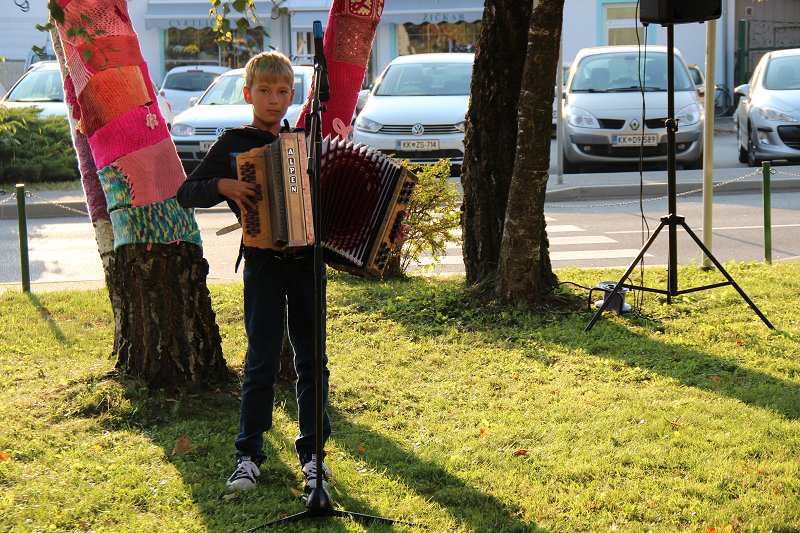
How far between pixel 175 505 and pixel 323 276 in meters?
1.26

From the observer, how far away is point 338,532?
13.5 ft

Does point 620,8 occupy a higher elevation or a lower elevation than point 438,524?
higher

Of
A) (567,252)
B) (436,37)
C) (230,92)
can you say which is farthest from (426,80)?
(436,37)

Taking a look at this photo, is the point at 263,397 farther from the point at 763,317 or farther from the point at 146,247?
the point at 763,317

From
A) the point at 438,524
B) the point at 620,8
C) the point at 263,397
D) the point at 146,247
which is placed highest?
the point at 620,8

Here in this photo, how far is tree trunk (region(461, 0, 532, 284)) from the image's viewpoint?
308 inches

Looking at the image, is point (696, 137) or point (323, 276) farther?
point (696, 137)

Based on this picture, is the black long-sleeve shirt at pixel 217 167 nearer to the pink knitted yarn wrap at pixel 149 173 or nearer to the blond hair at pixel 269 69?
the blond hair at pixel 269 69

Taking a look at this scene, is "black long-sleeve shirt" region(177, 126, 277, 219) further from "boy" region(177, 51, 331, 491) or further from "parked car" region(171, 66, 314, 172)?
"parked car" region(171, 66, 314, 172)

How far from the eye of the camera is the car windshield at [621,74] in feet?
53.2

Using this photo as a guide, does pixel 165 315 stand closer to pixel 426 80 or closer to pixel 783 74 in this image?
pixel 426 80

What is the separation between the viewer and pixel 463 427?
5.35 m

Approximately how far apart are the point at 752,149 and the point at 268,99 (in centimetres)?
1417

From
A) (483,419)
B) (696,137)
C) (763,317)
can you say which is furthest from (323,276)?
(696,137)
